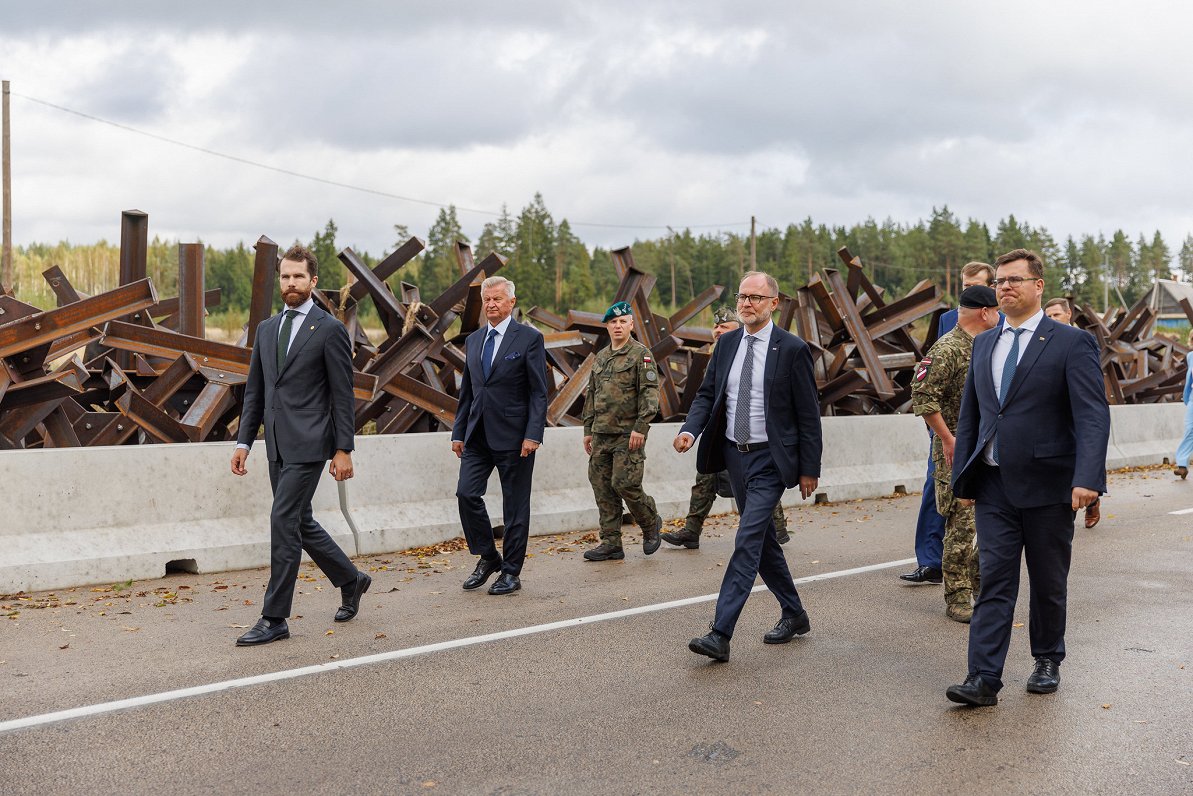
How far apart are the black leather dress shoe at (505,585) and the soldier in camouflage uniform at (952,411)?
2953mm

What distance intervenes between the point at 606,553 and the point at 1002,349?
183 inches

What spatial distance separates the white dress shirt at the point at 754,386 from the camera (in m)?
6.23

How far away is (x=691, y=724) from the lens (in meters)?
4.88

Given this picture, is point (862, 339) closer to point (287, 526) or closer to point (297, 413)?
point (297, 413)

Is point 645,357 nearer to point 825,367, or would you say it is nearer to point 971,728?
point 971,728

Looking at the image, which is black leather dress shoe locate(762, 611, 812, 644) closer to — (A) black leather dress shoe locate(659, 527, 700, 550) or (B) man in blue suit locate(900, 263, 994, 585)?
(B) man in blue suit locate(900, 263, 994, 585)

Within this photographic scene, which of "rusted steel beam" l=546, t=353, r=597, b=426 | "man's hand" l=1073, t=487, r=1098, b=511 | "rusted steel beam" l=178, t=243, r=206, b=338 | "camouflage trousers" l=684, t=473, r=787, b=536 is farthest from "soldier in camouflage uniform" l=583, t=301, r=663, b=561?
"man's hand" l=1073, t=487, r=1098, b=511

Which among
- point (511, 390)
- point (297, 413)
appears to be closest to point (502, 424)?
point (511, 390)

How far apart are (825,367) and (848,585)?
7.72 m

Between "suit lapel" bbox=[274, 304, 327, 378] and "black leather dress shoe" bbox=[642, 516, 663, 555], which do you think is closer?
"suit lapel" bbox=[274, 304, 327, 378]

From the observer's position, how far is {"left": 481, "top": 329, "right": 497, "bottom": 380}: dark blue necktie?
8.21 m

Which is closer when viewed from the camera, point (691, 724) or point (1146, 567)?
point (691, 724)

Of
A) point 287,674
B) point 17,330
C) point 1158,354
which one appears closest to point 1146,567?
point 287,674

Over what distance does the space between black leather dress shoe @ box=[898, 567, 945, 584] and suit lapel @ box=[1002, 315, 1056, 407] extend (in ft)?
10.5
